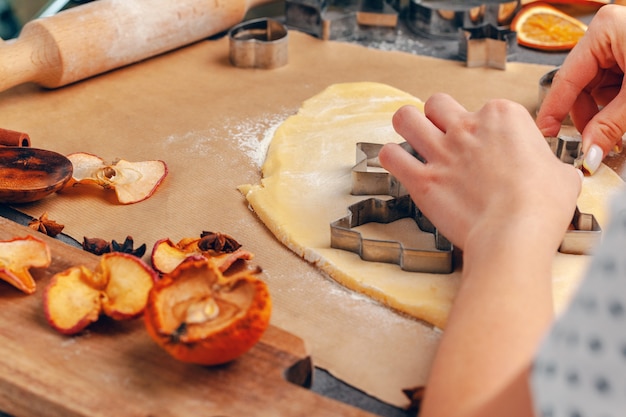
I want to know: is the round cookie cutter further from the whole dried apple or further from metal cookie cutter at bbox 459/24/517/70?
the whole dried apple

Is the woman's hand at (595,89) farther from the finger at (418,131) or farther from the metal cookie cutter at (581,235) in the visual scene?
the finger at (418,131)

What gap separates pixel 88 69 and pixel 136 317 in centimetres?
113

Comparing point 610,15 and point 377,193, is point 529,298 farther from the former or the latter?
point 610,15

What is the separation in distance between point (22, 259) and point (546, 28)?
1.78 meters

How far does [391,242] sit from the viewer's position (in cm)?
119

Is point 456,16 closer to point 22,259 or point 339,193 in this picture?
point 339,193

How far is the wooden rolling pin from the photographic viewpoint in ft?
6.06

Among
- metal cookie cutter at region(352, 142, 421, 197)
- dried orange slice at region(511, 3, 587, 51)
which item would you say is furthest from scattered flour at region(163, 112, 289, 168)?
dried orange slice at region(511, 3, 587, 51)

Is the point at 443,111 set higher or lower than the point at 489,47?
higher

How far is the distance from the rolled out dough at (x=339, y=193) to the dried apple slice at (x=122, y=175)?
0.19 meters

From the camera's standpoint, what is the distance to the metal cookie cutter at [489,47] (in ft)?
6.72

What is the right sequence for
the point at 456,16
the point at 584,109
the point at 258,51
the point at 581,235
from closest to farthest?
1. the point at 581,235
2. the point at 584,109
3. the point at 258,51
4. the point at 456,16

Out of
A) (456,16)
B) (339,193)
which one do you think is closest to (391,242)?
(339,193)

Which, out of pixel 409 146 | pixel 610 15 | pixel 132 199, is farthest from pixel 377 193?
pixel 610 15
